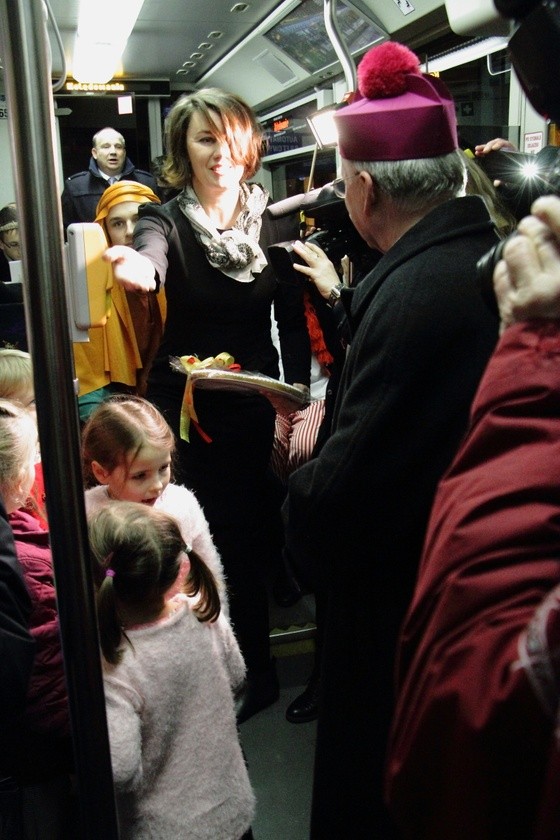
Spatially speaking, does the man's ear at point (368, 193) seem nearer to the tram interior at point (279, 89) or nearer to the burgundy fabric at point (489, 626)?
the tram interior at point (279, 89)

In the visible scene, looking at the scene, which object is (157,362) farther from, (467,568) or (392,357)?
(467,568)

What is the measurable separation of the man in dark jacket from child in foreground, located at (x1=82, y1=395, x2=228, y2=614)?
3.95 m

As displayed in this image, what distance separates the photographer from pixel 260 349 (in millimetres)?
2400

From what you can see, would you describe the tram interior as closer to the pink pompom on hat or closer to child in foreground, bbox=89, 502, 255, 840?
the pink pompom on hat

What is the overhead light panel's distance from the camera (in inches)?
208

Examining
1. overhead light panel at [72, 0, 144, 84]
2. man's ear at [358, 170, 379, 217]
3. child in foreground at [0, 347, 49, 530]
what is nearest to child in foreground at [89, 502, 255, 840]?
child in foreground at [0, 347, 49, 530]

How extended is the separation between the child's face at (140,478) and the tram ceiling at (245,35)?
254 cm

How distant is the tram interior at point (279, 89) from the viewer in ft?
7.85

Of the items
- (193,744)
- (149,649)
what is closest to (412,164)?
(149,649)

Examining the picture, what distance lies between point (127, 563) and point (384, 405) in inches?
26.4

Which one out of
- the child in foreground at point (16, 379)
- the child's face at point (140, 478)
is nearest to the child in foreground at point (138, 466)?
the child's face at point (140, 478)

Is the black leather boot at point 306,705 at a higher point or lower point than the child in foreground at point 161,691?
lower

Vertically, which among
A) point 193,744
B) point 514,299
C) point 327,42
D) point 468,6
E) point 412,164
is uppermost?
point 327,42

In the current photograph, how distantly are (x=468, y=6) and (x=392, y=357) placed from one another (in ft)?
1.55
